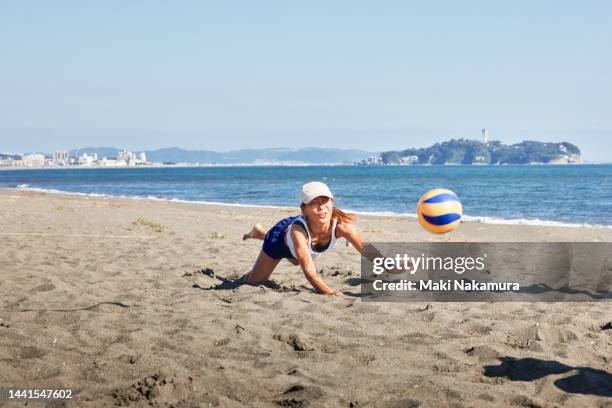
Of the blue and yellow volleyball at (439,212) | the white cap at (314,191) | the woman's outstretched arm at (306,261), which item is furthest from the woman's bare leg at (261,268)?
the blue and yellow volleyball at (439,212)

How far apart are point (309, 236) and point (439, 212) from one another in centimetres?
206

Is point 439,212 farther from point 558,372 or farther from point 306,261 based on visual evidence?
point 558,372

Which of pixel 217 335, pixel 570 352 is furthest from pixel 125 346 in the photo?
pixel 570 352

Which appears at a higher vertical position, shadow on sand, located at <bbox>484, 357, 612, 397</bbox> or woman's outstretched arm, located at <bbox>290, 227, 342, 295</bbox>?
woman's outstretched arm, located at <bbox>290, 227, 342, 295</bbox>

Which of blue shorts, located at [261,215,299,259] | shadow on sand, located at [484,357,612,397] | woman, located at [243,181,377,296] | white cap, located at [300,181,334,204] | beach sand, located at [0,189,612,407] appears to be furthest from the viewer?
blue shorts, located at [261,215,299,259]

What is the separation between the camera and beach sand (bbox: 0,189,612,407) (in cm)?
429

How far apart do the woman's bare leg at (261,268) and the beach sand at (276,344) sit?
29cm

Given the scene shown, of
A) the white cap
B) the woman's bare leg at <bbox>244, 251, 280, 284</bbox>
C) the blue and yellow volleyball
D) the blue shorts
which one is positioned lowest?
the woman's bare leg at <bbox>244, 251, 280, 284</bbox>

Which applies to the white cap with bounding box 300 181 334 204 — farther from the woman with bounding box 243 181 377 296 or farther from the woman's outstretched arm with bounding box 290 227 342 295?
the woman's outstretched arm with bounding box 290 227 342 295

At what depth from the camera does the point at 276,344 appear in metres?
5.38

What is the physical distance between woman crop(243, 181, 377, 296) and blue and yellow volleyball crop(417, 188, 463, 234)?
105cm

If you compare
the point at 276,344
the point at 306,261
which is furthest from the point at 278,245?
the point at 276,344

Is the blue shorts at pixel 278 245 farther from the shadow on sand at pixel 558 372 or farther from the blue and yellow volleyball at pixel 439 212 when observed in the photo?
the shadow on sand at pixel 558 372

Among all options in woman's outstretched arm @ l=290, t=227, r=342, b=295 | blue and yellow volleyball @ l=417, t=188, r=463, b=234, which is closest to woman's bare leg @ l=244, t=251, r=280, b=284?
woman's outstretched arm @ l=290, t=227, r=342, b=295
